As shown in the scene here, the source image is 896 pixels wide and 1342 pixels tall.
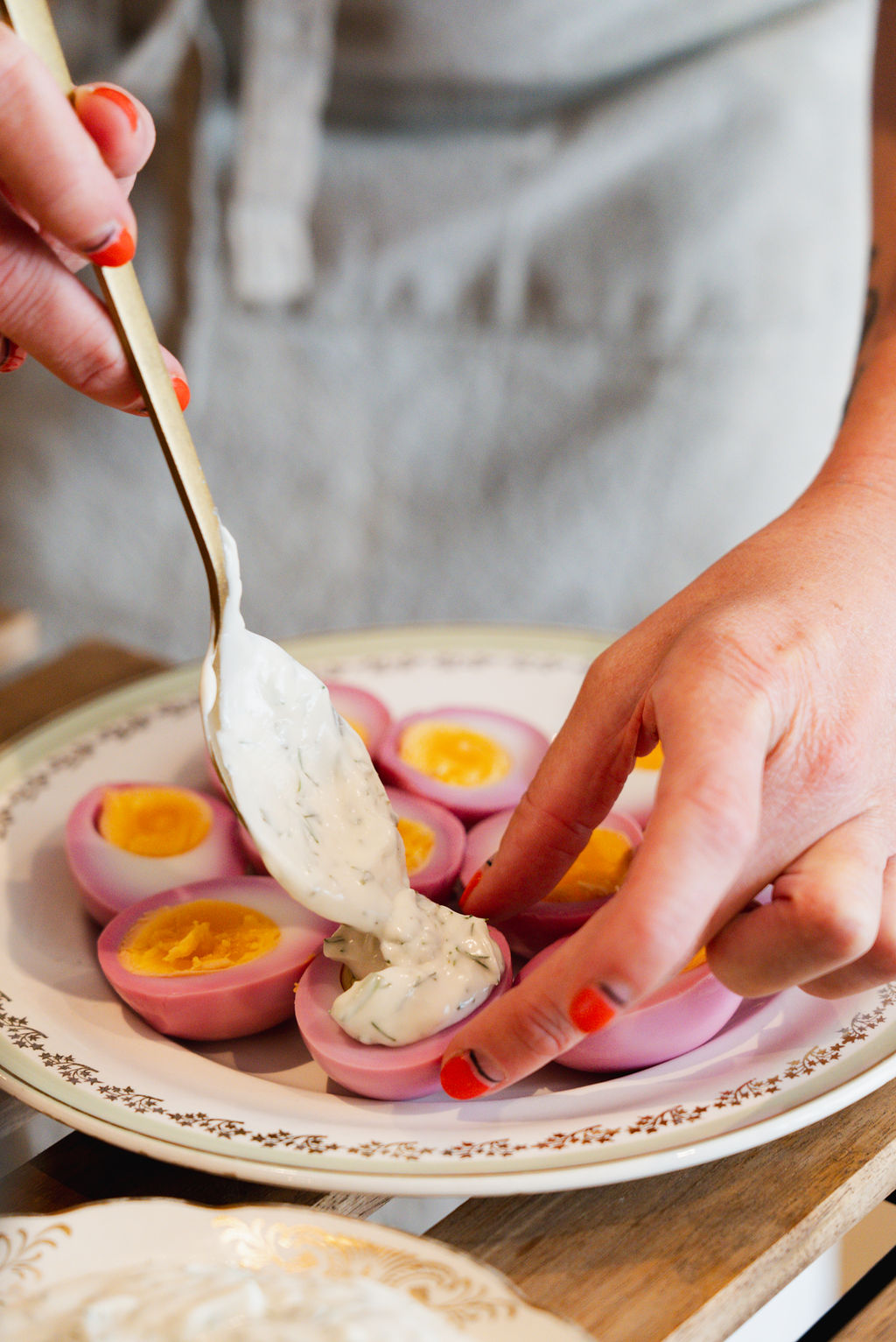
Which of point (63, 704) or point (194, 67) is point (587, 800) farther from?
point (194, 67)

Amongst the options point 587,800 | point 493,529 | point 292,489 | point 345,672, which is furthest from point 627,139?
point 587,800

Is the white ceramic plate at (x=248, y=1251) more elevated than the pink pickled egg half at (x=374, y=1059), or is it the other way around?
the white ceramic plate at (x=248, y=1251)

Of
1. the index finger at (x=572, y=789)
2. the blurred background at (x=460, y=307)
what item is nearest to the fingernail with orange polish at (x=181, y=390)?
the index finger at (x=572, y=789)

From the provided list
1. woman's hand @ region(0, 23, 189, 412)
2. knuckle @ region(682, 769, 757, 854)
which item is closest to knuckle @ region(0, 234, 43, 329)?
woman's hand @ region(0, 23, 189, 412)

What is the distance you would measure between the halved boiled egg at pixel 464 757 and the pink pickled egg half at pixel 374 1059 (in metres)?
0.32

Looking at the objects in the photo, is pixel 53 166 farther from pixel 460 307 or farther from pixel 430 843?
pixel 460 307

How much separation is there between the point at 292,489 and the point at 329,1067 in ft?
5.07

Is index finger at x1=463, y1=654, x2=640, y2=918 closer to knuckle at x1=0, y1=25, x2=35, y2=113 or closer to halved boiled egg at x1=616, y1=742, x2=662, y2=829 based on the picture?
halved boiled egg at x1=616, y1=742, x2=662, y2=829

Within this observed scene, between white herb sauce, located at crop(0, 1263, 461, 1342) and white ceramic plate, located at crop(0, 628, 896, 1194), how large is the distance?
81 millimetres

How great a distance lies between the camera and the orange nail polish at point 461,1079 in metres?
0.71

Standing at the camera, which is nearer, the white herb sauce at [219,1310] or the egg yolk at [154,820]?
the white herb sauce at [219,1310]

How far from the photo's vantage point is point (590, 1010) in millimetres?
638

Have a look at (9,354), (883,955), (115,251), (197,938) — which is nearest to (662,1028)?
(883,955)

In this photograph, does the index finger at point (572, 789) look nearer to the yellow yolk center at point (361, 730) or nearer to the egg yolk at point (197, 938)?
the egg yolk at point (197, 938)
